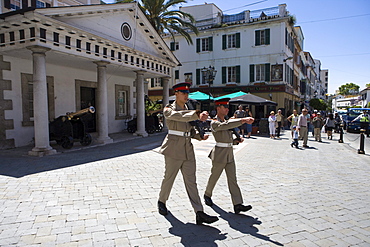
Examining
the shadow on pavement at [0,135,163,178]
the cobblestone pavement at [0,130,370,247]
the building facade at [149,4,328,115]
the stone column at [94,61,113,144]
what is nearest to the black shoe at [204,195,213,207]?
the cobblestone pavement at [0,130,370,247]

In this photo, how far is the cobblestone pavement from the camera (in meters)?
3.32

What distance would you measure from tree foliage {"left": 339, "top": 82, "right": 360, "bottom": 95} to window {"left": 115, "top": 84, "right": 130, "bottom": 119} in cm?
11038

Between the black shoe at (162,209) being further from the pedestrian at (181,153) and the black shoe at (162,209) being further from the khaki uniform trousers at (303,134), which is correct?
the khaki uniform trousers at (303,134)

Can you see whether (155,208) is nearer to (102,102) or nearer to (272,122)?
(102,102)

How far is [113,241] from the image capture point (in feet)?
10.4

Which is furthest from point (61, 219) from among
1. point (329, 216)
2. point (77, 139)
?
point (77, 139)

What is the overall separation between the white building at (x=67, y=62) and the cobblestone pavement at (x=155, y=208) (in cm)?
247

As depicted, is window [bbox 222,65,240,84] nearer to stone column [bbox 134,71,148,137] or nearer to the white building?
the white building

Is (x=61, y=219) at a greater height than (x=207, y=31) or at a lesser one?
lesser

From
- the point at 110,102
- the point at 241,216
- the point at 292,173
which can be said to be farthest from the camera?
the point at 110,102

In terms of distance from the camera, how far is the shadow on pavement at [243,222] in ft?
11.4

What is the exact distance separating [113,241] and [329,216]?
3.21 meters

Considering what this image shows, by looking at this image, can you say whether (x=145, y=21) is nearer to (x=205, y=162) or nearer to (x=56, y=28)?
(x=56, y=28)

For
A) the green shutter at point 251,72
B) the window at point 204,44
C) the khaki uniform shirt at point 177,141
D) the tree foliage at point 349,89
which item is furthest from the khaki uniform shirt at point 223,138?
the tree foliage at point 349,89
